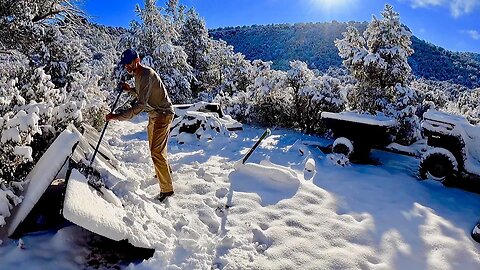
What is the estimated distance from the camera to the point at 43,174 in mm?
3076

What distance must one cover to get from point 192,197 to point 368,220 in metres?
1.99

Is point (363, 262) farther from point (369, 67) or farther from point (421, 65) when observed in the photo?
point (421, 65)

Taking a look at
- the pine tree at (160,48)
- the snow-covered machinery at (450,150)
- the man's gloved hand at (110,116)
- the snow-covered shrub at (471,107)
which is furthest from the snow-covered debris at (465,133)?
the pine tree at (160,48)

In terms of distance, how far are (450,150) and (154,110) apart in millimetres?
4352

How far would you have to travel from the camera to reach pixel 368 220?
393 centimetres

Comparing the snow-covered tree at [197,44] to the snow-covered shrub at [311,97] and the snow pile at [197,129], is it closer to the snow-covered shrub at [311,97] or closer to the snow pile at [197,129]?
the snow-covered shrub at [311,97]

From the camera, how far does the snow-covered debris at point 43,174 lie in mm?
2863

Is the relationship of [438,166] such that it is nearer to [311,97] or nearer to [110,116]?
[110,116]

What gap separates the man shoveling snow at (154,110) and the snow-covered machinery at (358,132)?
3.42m

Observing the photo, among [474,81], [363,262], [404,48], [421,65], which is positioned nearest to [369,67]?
[404,48]

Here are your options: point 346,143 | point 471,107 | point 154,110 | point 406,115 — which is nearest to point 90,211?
point 154,110

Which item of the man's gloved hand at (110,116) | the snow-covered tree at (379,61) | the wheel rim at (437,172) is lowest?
the wheel rim at (437,172)

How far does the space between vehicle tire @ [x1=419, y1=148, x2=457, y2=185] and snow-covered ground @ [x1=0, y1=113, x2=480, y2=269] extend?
18cm

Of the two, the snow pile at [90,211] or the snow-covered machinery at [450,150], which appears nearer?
the snow pile at [90,211]
